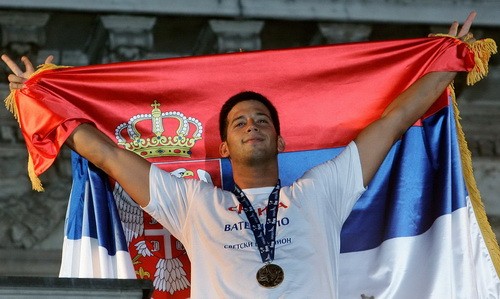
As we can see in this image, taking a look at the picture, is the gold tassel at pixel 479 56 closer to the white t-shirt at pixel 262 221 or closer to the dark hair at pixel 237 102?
the white t-shirt at pixel 262 221

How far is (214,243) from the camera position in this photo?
16.3 ft

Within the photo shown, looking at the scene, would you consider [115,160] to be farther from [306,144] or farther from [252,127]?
[306,144]

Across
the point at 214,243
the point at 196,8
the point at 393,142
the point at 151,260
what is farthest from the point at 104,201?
the point at 196,8

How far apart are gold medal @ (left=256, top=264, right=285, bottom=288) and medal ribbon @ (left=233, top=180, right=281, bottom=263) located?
0.03 meters

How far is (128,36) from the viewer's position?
7.64 m

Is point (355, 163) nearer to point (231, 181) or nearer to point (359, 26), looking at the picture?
point (231, 181)

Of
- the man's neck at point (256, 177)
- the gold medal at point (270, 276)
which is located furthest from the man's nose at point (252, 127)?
the gold medal at point (270, 276)

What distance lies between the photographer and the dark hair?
538cm

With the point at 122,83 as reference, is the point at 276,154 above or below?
below

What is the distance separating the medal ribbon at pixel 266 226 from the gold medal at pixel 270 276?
0.10 feet

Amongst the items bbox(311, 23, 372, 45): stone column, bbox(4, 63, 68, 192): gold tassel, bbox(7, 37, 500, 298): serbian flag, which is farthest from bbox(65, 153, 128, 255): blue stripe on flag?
bbox(311, 23, 372, 45): stone column

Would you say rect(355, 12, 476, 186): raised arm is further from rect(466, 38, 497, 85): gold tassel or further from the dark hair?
the dark hair

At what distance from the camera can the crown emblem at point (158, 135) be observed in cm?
559

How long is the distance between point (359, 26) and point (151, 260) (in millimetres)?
2658
